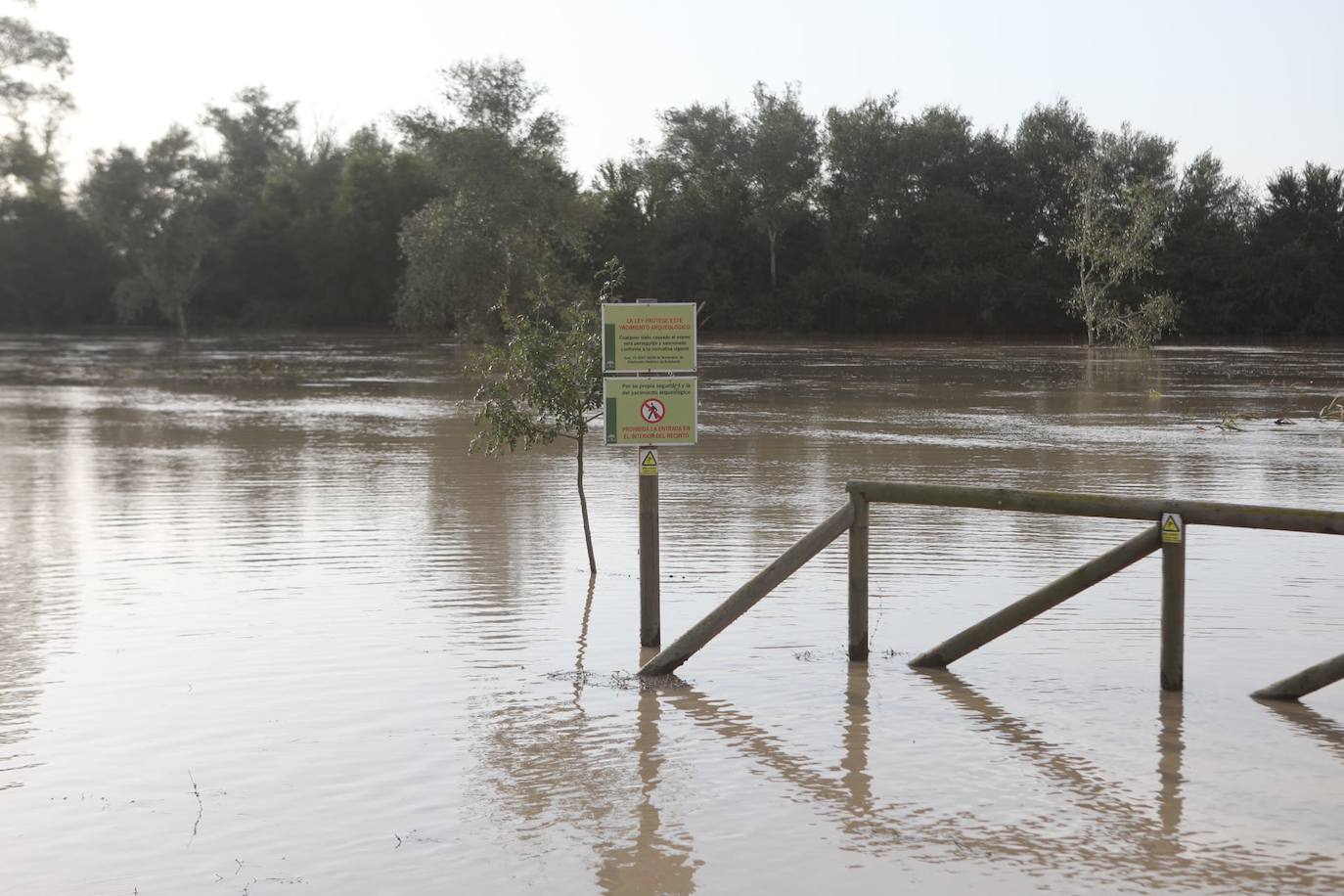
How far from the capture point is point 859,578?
8.87 m

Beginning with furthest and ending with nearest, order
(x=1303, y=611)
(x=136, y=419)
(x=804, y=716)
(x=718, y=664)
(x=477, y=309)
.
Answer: (x=477, y=309)
(x=136, y=419)
(x=1303, y=611)
(x=718, y=664)
(x=804, y=716)

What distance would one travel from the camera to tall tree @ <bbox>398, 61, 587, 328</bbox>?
234 ft

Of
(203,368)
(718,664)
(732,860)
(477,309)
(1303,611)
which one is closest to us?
(732,860)

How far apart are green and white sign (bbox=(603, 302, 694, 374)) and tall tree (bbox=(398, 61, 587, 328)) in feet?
202

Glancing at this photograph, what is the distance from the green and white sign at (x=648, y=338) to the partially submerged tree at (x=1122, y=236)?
6215 cm

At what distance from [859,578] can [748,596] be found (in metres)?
0.64

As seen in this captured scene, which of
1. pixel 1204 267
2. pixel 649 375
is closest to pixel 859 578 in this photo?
pixel 649 375

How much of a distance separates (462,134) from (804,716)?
2631 inches

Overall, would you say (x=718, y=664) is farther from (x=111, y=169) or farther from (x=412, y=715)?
(x=111, y=169)

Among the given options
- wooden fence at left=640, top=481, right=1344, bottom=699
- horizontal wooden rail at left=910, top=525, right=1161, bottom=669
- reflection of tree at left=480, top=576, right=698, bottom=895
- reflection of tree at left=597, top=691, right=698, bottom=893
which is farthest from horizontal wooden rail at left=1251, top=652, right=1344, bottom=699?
reflection of tree at left=597, top=691, right=698, bottom=893

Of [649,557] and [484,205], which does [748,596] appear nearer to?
[649,557]

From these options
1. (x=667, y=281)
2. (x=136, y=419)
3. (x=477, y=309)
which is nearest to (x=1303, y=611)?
(x=136, y=419)

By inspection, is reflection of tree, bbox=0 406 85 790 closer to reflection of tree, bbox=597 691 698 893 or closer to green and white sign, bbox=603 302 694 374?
reflection of tree, bbox=597 691 698 893

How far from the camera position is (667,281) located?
300 feet
